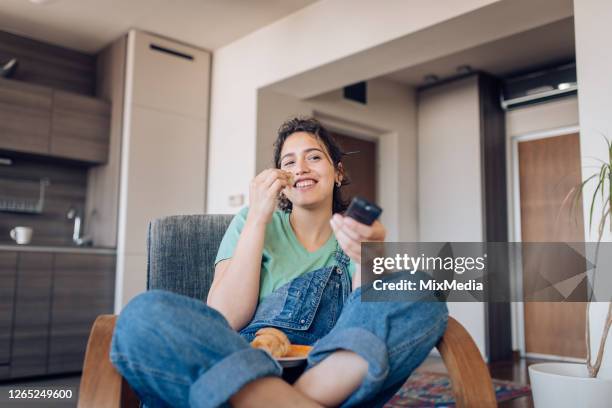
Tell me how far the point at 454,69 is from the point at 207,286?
383 cm

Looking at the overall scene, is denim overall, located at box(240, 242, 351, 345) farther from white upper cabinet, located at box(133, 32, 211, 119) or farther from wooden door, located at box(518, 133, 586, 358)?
wooden door, located at box(518, 133, 586, 358)

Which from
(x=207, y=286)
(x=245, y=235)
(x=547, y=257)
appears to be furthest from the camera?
(x=547, y=257)

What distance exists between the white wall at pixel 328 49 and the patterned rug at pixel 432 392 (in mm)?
1799

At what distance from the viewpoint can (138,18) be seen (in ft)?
12.8

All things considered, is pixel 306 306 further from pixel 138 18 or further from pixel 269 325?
pixel 138 18

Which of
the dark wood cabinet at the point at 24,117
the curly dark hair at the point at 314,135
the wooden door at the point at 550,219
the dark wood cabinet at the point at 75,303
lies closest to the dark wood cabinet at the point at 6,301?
the dark wood cabinet at the point at 75,303

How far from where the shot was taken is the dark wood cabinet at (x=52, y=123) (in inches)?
147

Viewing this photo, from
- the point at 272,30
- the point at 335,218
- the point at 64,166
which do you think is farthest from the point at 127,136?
the point at 335,218

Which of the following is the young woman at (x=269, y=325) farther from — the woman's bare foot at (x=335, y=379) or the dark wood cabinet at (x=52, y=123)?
the dark wood cabinet at (x=52, y=123)

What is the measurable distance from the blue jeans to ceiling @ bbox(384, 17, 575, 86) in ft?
11.6

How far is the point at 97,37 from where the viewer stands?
4223mm

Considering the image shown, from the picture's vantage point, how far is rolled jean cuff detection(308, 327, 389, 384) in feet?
3.33

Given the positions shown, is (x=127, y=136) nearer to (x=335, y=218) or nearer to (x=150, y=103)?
(x=150, y=103)

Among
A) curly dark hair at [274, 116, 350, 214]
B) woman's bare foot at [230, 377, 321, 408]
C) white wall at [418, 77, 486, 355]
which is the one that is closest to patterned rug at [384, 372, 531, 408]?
white wall at [418, 77, 486, 355]
